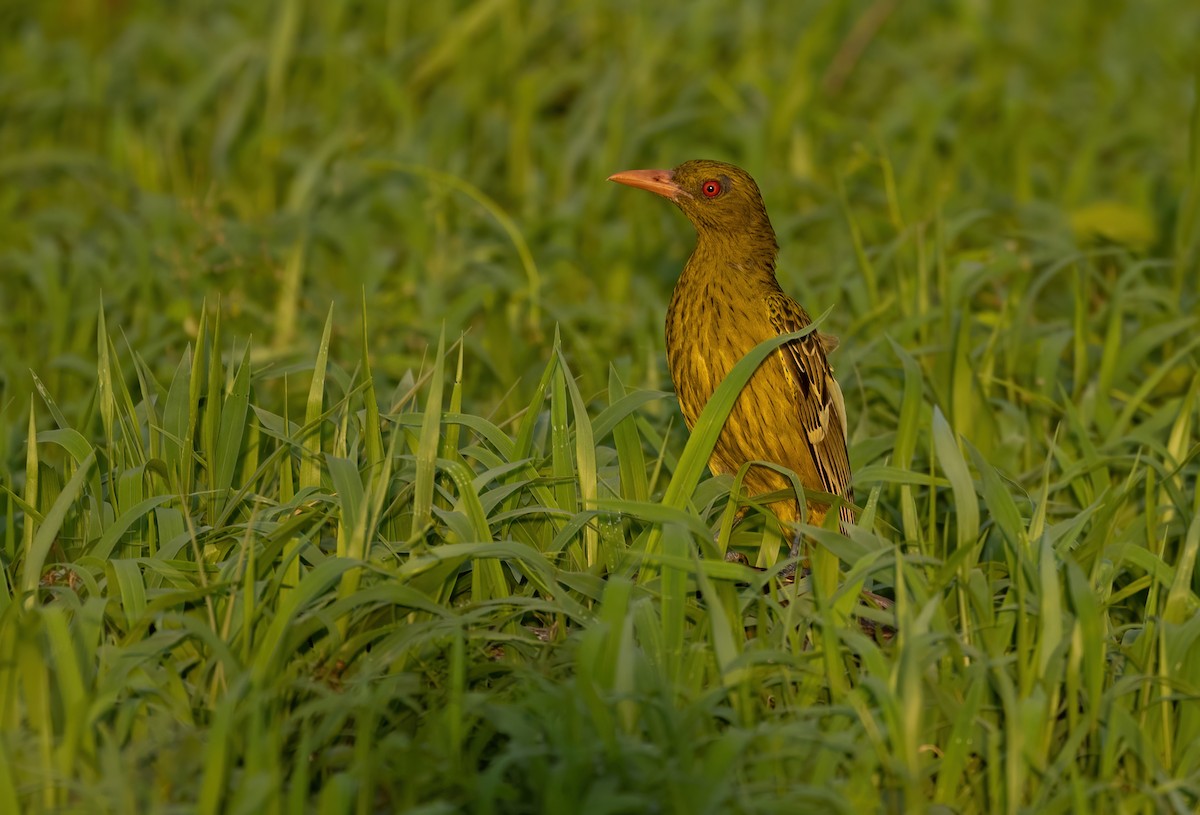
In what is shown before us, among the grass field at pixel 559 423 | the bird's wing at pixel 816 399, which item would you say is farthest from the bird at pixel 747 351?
the grass field at pixel 559 423

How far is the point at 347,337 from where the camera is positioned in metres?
5.40

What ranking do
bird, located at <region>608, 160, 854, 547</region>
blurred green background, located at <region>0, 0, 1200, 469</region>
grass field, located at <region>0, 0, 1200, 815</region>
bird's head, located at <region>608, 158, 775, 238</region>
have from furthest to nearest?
blurred green background, located at <region>0, 0, 1200, 469</region>, bird's head, located at <region>608, 158, 775, 238</region>, bird, located at <region>608, 160, 854, 547</region>, grass field, located at <region>0, 0, 1200, 815</region>

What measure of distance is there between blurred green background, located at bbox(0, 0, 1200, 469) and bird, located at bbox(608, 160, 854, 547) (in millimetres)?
700

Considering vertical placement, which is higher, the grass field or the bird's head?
the bird's head

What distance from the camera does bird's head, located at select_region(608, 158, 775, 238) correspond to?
13.8ft

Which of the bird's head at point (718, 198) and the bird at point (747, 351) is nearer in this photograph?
the bird at point (747, 351)

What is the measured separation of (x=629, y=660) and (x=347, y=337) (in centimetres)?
275

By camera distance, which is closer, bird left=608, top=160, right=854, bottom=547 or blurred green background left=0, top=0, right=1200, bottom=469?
bird left=608, top=160, right=854, bottom=547

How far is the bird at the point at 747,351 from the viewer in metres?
3.96

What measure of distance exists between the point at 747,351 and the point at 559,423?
595 millimetres

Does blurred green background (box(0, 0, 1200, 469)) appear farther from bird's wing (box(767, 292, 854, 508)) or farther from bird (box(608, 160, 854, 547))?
bird's wing (box(767, 292, 854, 508))

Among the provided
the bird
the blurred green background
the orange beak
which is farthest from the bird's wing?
the blurred green background

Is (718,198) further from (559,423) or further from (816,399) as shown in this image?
(559,423)

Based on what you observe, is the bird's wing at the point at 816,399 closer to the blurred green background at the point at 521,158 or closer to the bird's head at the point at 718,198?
the bird's head at the point at 718,198
